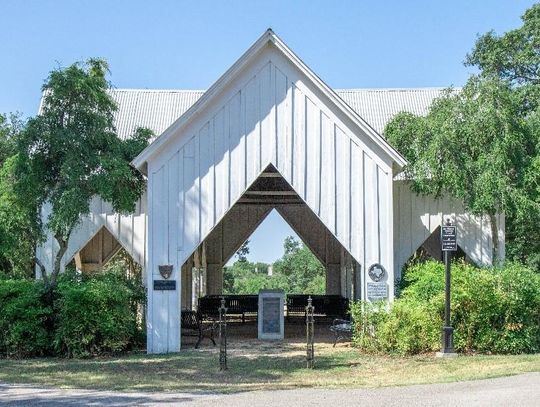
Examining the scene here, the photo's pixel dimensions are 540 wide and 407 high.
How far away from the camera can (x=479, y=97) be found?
17031 millimetres

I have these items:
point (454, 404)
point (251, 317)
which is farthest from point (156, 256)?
point (251, 317)

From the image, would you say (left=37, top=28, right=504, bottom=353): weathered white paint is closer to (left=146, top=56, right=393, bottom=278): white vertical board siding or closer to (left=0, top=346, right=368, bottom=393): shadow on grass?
(left=146, top=56, right=393, bottom=278): white vertical board siding

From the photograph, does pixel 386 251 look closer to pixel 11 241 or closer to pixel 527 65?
pixel 11 241

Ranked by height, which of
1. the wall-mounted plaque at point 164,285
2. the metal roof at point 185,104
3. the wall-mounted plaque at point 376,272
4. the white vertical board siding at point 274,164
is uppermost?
the metal roof at point 185,104

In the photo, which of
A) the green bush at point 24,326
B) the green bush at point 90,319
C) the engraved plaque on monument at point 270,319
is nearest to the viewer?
the green bush at point 90,319

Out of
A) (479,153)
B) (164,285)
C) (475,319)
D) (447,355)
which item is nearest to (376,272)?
(475,319)

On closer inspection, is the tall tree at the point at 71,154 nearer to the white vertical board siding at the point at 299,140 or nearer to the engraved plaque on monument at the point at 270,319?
the white vertical board siding at the point at 299,140

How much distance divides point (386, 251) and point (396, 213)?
4.07 metres

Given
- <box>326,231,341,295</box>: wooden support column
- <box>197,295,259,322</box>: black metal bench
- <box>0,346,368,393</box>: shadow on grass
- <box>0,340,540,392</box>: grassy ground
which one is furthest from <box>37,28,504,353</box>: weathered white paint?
<box>326,231,341,295</box>: wooden support column

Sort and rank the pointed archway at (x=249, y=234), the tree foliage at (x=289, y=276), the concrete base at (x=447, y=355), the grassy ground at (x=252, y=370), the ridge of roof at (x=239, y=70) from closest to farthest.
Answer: the grassy ground at (x=252, y=370), the concrete base at (x=447, y=355), the ridge of roof at (x=239, y=70), the pointed archway at (x=249, y=234), the tree foliage at (x=289, y=276)

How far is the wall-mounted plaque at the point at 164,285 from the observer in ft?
49.0

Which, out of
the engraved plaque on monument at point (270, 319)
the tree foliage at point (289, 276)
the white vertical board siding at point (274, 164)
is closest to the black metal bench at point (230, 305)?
the engraved plaque on monument at point (270, 319)

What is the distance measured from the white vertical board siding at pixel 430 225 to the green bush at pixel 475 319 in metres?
4.54

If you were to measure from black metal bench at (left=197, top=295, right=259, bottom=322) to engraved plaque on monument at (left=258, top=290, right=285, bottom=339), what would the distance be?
12.3 ft
